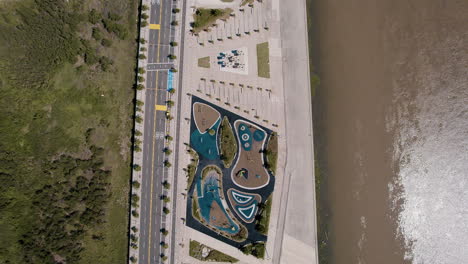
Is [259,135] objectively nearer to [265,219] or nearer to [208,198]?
[208,198]

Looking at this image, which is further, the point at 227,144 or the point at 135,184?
the point at 227,144

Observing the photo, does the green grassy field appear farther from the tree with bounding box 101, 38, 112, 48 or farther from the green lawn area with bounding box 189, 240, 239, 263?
the green lawn area with bounding box 189, 240, 239, 263

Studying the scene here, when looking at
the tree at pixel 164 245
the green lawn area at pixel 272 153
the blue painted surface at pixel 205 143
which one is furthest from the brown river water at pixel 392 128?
the tree at pixel 164 245

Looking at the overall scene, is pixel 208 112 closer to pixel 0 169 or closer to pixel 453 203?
pixel 0 169

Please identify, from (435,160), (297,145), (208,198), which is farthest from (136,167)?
(435,160)

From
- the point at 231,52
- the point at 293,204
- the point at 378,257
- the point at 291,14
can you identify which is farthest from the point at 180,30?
the point at 378,257

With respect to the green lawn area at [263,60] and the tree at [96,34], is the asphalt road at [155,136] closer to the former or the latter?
the tree at [96,34]

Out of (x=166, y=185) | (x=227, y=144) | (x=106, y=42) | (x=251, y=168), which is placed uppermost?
(x=106, y=42)
